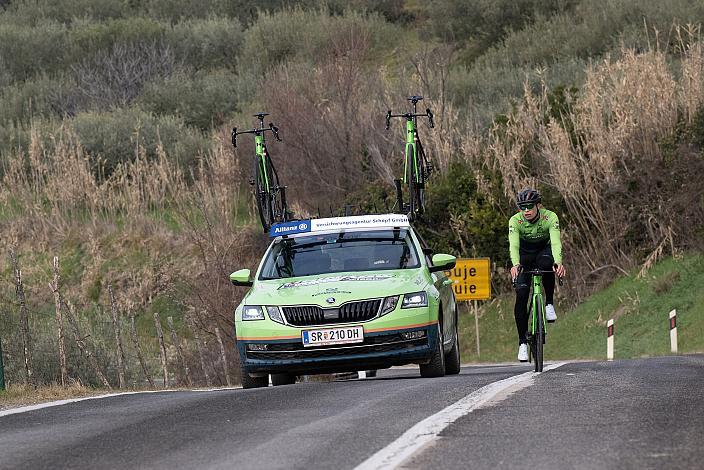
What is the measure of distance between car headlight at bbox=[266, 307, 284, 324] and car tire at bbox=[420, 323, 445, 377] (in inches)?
63.9

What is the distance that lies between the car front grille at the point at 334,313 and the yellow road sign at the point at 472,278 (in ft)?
78.7

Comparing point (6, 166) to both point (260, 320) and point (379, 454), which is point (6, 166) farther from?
point (379, 454)

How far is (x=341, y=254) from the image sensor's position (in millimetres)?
17219

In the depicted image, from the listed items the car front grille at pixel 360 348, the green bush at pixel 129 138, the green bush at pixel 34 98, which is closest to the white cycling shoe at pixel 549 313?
the car front grille at pixel 360 348

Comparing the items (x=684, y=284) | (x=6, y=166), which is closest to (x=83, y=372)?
(x=684, y=284)

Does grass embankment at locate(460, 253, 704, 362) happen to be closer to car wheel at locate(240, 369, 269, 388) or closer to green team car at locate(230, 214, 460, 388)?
green team car at locate(230, 214, 460, 388)

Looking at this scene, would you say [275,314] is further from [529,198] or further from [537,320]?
[529,198]

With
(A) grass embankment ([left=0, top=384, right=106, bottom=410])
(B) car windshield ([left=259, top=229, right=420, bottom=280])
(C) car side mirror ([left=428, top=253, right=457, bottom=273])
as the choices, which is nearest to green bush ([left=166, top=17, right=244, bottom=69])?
(B) car windshield ([left=259, top=229, right=420, bottom=280])

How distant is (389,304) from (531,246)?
1.80 metres

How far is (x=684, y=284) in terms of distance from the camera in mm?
37656

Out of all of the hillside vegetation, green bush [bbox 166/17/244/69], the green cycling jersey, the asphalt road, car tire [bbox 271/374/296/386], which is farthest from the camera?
green bush [bbox 166/17/244/69]

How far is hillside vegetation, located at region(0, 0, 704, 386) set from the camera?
39.2m

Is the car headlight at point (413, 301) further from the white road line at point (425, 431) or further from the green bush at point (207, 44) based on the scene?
the green bush at point (207, 44)

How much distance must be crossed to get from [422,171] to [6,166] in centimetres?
2986
